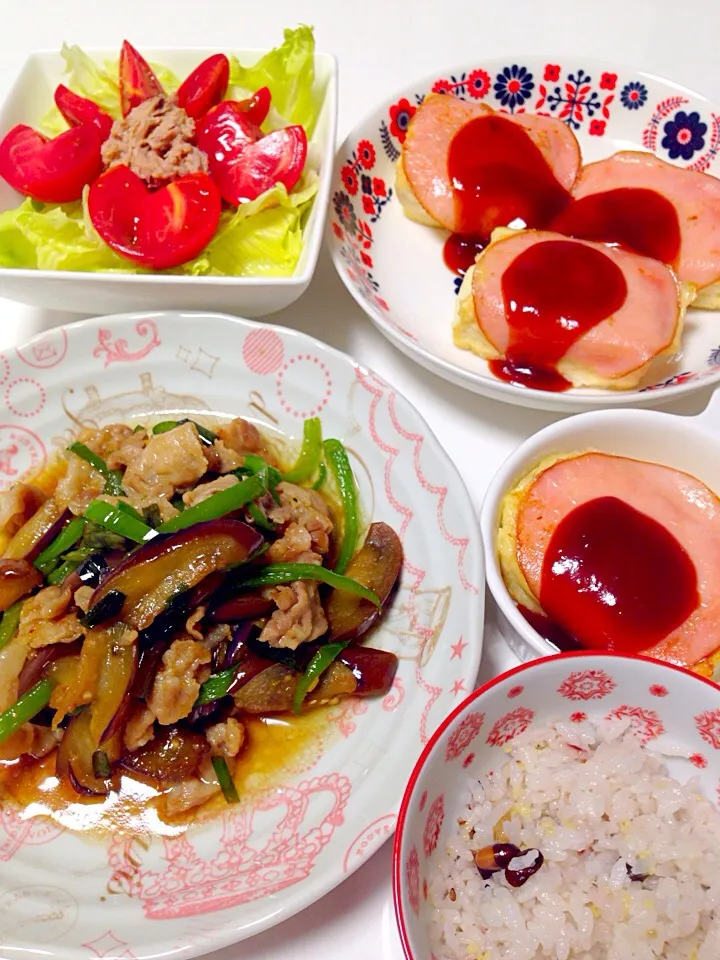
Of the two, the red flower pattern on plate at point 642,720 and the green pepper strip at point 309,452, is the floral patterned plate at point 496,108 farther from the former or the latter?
the red flower pattern on plate at point 642,720

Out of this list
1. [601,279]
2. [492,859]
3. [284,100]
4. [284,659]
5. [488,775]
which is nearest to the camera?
[492,859]

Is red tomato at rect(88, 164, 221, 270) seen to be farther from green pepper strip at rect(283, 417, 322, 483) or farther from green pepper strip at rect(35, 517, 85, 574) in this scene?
green pepper strip at rect(35, 517, 85, 574)

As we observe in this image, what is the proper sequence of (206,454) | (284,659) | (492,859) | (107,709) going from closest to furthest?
(492,859) < (107,709) < (284,659) < (206,454)

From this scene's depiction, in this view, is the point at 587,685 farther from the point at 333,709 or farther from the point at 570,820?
the point at 333,709

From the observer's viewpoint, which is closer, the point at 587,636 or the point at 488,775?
the point at 488,775

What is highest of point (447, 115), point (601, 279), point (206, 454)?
point (447, 115)

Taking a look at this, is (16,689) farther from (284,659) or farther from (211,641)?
(284,659)

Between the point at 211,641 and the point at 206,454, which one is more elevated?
the point at 206,454

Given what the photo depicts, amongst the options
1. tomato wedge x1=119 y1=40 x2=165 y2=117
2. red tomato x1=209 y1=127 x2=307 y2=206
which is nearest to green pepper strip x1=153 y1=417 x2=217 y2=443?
red tomato x1=209 y1=127 x2=307 y2=206

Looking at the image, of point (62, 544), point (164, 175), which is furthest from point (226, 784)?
point (164, 175)

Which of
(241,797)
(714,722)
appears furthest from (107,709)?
(714,722)
